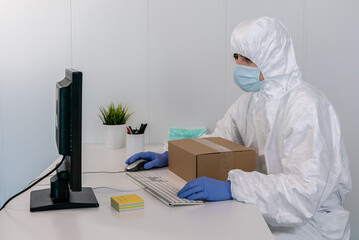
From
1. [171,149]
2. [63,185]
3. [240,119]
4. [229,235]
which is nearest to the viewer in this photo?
[229,235]

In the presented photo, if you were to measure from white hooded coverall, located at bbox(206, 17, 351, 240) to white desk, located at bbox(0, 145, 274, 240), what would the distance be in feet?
0.37

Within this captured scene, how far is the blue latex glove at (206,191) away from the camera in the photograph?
4.30ft

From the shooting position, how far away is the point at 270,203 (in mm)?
1316

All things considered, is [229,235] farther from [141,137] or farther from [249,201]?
[141,137]

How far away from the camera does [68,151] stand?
3.96 feet

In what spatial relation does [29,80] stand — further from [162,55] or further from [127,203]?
[127,203]

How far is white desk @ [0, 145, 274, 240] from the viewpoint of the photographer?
1.07m

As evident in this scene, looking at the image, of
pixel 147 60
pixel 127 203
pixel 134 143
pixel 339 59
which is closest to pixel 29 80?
pixel 147 60

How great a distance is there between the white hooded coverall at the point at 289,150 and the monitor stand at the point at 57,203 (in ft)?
1.45

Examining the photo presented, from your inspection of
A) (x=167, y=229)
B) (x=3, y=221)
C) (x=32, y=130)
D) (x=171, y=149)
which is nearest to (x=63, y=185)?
(x=3, y=221)

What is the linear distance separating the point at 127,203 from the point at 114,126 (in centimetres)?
100

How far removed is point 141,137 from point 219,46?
2.34ft

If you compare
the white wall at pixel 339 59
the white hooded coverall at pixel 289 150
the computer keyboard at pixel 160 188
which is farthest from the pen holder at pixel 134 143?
the white wall at pixel 339 59

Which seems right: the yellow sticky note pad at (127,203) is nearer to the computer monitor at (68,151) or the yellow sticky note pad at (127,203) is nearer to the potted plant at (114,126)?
the computer monitor at (68,151)
